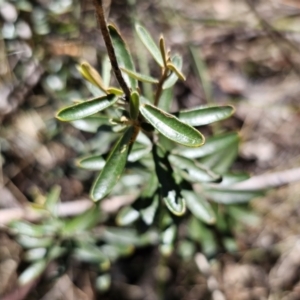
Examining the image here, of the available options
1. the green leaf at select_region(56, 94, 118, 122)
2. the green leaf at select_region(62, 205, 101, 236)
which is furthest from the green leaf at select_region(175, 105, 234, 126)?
the green leaf at select_region(62, 205, 101, 236)

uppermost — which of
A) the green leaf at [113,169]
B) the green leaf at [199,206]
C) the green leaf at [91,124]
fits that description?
the green leaf at [113,169]

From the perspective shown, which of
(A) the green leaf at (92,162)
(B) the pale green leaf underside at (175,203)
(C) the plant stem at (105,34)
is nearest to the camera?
(C) the plant stem at (105,34)

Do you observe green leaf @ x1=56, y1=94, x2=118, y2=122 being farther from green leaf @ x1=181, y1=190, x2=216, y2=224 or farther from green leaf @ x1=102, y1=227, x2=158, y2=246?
green leaf @ x1=102, y1=227, x2=158, y2=246

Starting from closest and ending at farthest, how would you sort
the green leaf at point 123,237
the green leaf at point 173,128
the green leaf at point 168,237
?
1. the green leaf at point 173,128
2. the green leaf at point 168,237
3. the green leaf at point 123,237

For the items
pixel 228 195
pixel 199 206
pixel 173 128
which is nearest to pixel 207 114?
pixel 173 128

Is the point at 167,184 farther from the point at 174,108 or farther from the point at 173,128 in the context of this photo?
the point at 174,108

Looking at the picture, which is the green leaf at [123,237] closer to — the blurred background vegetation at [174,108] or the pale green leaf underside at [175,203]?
the blurred background vegetation at [174,108]

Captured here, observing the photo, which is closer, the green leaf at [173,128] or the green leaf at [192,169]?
the green leaf at [173,128]

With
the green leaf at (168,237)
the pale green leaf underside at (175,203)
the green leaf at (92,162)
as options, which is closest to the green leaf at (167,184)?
the pale green leaf underside at (175,203)
